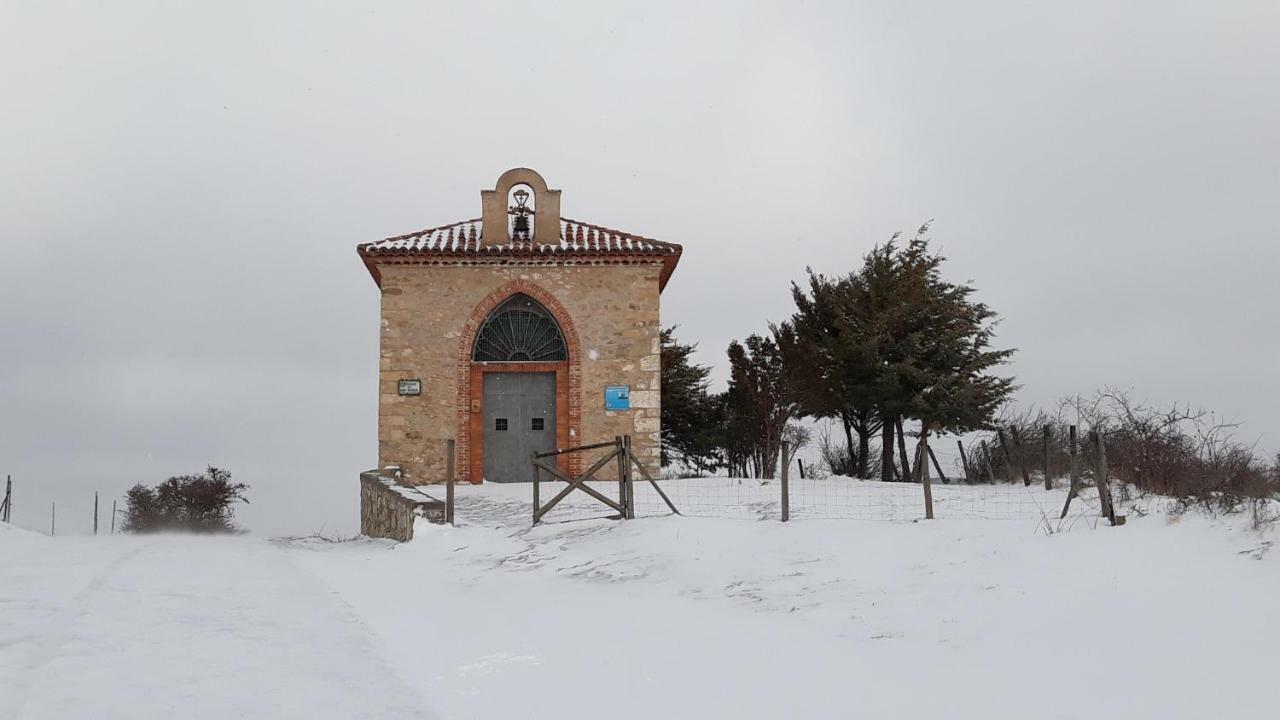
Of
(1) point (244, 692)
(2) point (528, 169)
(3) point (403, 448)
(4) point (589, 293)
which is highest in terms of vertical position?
(2) point (528, 169)

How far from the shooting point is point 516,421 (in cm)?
2012

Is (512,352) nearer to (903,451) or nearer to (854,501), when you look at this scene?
(854,501)

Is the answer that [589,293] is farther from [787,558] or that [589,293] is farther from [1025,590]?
[1025,590]

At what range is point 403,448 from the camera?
19.6 metres

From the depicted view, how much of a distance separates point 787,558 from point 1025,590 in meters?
2.28

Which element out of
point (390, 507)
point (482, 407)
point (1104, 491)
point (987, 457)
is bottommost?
point (390, 507)

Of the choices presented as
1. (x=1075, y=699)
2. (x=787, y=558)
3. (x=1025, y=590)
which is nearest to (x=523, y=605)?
(x=787, y=558)

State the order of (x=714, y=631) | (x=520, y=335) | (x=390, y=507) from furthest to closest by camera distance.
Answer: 1. (x=520, y=335)
2. (x=390, y=507)
3. (x=714, y=631)

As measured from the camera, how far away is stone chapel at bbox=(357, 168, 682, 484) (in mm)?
19703

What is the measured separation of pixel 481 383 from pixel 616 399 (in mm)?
2942

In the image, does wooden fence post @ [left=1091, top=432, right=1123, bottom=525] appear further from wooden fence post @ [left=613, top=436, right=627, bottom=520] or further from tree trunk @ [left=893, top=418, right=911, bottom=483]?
tree trunk @ [left=893, top=418, right=911, bottom=483]

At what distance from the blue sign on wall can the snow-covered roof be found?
2841 mm

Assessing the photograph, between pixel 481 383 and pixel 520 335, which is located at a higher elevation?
pixel 520 335

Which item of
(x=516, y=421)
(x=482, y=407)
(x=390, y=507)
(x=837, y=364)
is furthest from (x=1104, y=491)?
(x=837, y=364)
